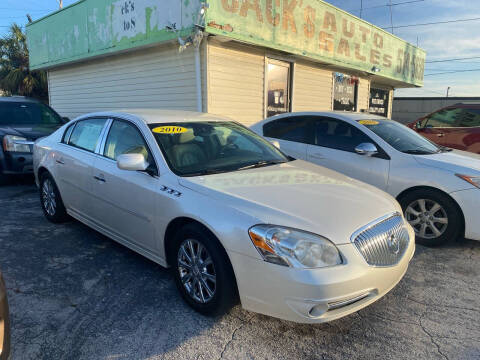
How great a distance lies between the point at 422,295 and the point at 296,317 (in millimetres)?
1513

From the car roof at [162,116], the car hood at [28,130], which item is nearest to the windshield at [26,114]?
the car hood at [28,130]

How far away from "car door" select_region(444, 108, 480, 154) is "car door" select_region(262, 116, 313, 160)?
4.63 meters

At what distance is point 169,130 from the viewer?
3.40m

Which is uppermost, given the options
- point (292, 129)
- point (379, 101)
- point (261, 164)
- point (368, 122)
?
point (379, 101)

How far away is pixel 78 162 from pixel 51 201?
3.40 ft

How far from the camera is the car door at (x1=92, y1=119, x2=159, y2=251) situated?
308 centimetres

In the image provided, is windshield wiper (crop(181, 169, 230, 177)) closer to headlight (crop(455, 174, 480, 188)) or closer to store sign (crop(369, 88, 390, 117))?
headlight (crop(455, 174, 480, 188))

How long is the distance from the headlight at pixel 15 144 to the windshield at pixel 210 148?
4276 mm

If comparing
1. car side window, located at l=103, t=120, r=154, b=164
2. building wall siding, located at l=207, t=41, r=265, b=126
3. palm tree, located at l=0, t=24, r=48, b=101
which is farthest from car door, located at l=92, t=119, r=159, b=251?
palm tree, located at l=0, t=24, r=48, b=101

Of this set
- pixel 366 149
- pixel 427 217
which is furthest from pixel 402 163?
pixel 427 217

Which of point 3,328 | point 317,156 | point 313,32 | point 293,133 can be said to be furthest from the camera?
point 313,32

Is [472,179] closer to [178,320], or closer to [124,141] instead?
[178,320]

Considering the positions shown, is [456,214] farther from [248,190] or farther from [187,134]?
[187,134]

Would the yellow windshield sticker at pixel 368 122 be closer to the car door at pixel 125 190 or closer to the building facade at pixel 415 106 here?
the car door at pixel 125 190
